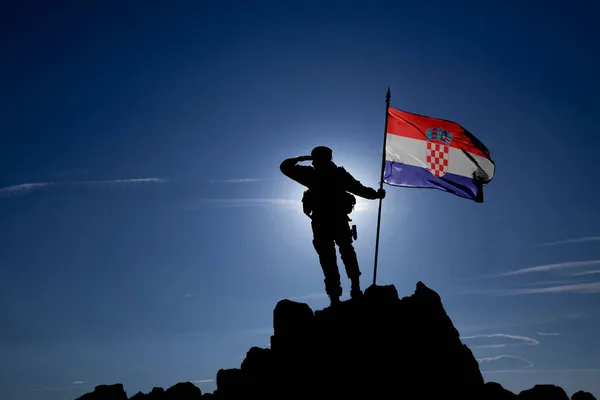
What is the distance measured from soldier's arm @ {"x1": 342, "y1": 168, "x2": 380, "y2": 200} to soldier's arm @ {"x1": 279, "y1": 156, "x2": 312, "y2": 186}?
3.46ft

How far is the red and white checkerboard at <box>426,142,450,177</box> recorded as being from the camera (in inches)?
584

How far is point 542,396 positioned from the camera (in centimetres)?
2252

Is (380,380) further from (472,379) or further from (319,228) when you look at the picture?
(319,228)

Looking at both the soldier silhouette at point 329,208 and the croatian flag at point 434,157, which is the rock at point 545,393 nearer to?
the croatian flag at point 434,157

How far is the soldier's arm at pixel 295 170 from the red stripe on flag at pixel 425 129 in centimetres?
433

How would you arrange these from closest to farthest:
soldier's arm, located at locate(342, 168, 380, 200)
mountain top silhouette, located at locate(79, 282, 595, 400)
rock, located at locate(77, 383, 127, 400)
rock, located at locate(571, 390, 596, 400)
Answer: mountain top silhouette, located at locate(79, 282, 595, 400) → soldier's arm, located at locate(342, 168, 380, 200) → rock, located at locate(77, 383, 127, 400) → rock, located at locate(571, 390, 596, 400)

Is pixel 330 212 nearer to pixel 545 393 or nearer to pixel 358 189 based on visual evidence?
pixel 358 189

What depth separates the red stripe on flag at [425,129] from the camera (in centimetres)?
1470

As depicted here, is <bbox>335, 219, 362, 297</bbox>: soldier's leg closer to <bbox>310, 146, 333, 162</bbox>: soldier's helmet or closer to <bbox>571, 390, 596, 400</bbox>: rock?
<bbox>310, 146, 333, 162</bbox>: soldier's helmet

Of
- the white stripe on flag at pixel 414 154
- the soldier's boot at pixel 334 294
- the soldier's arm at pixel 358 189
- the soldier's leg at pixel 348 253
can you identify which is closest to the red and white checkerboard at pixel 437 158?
the white stripe on flag at pixel 414 154

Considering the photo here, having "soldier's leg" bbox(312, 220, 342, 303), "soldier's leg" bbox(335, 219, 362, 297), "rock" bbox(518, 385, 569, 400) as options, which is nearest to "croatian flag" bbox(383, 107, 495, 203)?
"soldier's leg" bbox(335, 219, 362, 297)

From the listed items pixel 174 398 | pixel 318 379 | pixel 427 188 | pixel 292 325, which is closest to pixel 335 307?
pixel 292 325

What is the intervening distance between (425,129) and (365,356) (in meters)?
8.21

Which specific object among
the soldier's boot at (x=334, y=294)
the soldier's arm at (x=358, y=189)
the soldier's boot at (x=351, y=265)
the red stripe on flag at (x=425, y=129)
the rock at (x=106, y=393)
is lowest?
the rock at (x=106, y=393)
